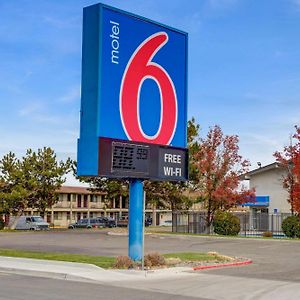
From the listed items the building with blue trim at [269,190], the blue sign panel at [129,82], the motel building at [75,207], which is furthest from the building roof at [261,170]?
the blue sign panel at [129,82]

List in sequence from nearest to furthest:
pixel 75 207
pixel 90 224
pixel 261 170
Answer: pixel 261 170 → pixel 90 224 → pixel 75 207

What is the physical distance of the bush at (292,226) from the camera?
36.8 m

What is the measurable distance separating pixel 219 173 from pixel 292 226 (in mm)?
7878

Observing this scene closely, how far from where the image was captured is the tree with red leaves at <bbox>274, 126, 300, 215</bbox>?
4012 centimetres

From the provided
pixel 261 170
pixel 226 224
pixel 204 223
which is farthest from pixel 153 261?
pixel 261 170

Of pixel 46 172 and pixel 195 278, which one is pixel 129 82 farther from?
pixel 46 172

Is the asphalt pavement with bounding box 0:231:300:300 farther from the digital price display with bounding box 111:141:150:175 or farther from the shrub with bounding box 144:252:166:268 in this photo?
the digital price display with bounding box 111:141:150:175

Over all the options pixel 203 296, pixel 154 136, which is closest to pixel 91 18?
pixel 154 136

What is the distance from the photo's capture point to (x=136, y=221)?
19.7m

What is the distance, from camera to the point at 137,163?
19141 mm

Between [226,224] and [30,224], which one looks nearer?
[226,224]

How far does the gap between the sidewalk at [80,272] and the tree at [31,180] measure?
30.7 m

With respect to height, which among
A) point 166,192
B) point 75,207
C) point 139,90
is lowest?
point 75,207

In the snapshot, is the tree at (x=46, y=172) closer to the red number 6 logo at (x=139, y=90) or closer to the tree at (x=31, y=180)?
the tree at (x=31, y=180)
